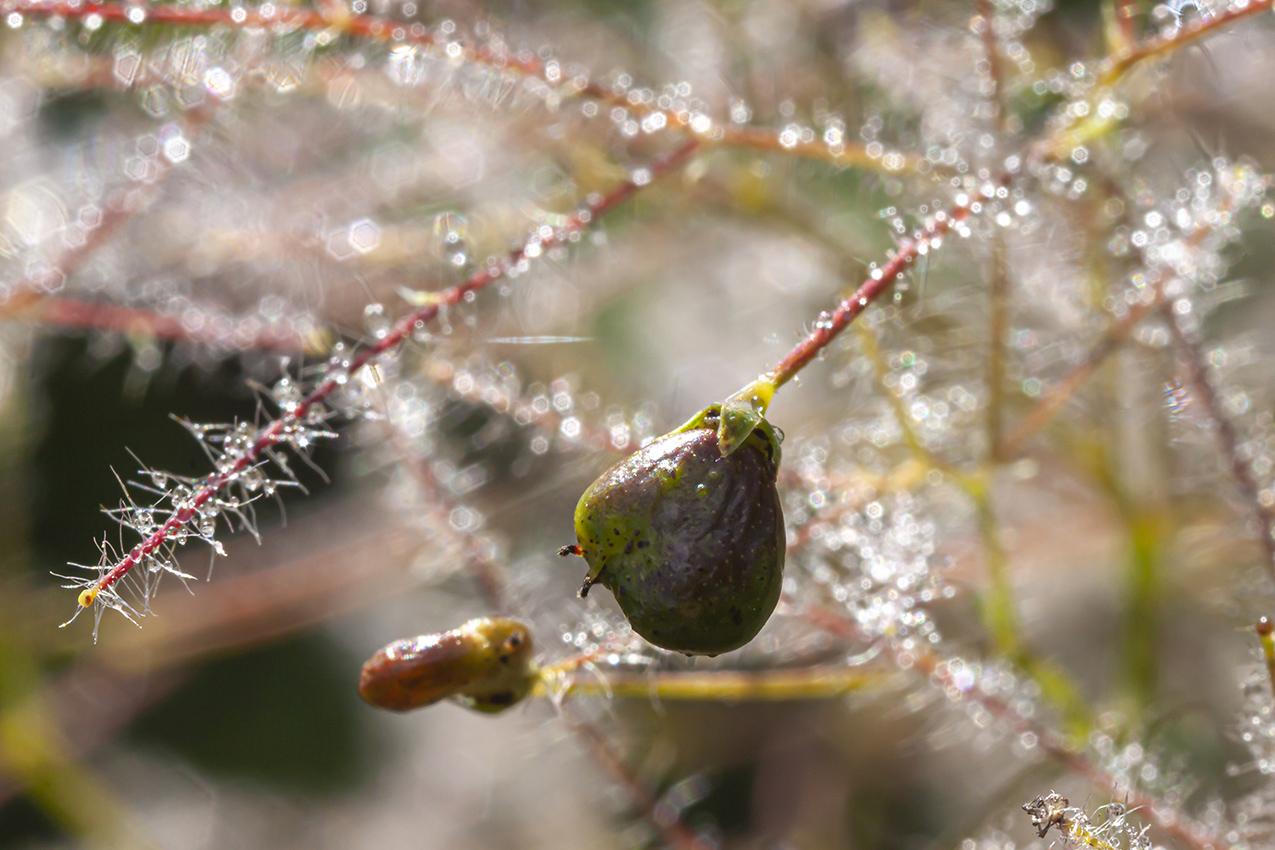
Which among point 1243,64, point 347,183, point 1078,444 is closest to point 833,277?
point 1078,444

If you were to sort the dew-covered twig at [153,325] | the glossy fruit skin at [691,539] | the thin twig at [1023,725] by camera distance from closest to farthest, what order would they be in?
1. the glossy fruit skin at [691,539]
2. the thin twig at [1023,725]
3. the dew-covered twig at [153,325]

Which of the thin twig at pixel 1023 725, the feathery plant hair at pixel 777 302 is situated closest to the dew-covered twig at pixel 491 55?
Result: the feathery plant hair at pixel 777 302

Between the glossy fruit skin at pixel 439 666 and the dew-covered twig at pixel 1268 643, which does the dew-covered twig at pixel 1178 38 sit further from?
the glossy fruit skin at pixel 439 666

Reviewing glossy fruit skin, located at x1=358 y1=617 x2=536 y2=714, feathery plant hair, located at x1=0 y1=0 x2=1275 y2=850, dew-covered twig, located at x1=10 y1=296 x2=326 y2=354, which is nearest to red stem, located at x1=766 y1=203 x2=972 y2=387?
feathery plant hair, located at x1=0 y1=0 x2=1275 y2=850

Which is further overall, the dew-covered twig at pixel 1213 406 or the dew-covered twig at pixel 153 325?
the dew-covered twig at pixel 153 325

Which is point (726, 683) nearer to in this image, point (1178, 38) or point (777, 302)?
point (1178, 38)

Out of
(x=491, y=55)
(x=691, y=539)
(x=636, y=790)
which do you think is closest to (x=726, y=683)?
(x=636, y=790)

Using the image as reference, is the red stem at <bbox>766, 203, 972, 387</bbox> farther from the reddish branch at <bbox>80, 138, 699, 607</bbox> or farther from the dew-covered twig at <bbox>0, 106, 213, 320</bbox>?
the dew-covered twig at <bbox>0, 106, 213, 320</bbox>
